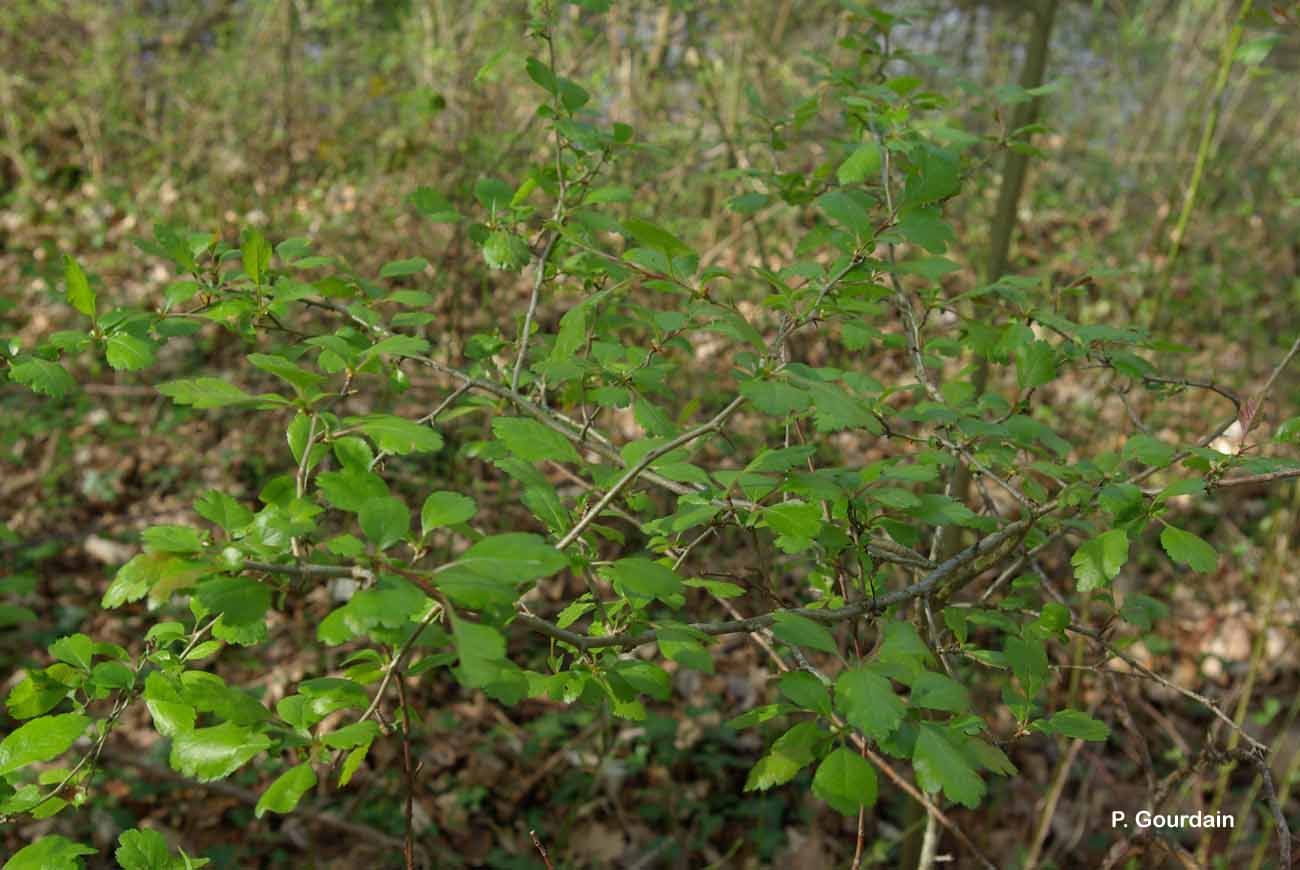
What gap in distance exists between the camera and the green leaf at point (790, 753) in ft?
3.37

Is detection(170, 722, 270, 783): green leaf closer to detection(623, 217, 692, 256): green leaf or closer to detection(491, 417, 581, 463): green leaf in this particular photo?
detection(491, 417, 581, 463): green leaf

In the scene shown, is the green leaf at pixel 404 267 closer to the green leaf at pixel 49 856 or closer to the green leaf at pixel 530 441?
the green leaf at pixel 530 441

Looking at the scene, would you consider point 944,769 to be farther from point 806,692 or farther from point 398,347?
point 398,347

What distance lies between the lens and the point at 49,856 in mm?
1018

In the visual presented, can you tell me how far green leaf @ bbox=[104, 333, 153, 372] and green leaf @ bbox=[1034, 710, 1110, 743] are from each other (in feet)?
3.61

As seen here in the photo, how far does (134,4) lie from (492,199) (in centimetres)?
665

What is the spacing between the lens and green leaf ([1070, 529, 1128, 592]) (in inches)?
42.4

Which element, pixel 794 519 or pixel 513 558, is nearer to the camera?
pixel 513 558

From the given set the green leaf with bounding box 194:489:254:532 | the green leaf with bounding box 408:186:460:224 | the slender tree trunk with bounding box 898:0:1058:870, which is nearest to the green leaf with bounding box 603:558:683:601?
the green leaf with bounding box 194:489:254:532

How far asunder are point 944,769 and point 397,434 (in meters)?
0.60

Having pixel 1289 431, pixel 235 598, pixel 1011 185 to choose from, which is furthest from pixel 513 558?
pixel 1011 185

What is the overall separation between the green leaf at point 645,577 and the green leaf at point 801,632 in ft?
0.43

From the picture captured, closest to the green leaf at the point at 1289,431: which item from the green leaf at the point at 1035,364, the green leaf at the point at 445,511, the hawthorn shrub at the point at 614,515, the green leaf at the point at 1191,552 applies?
the hawthorn shrub at the point at 614,515

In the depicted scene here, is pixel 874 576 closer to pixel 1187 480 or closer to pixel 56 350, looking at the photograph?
pixel 1187 480
